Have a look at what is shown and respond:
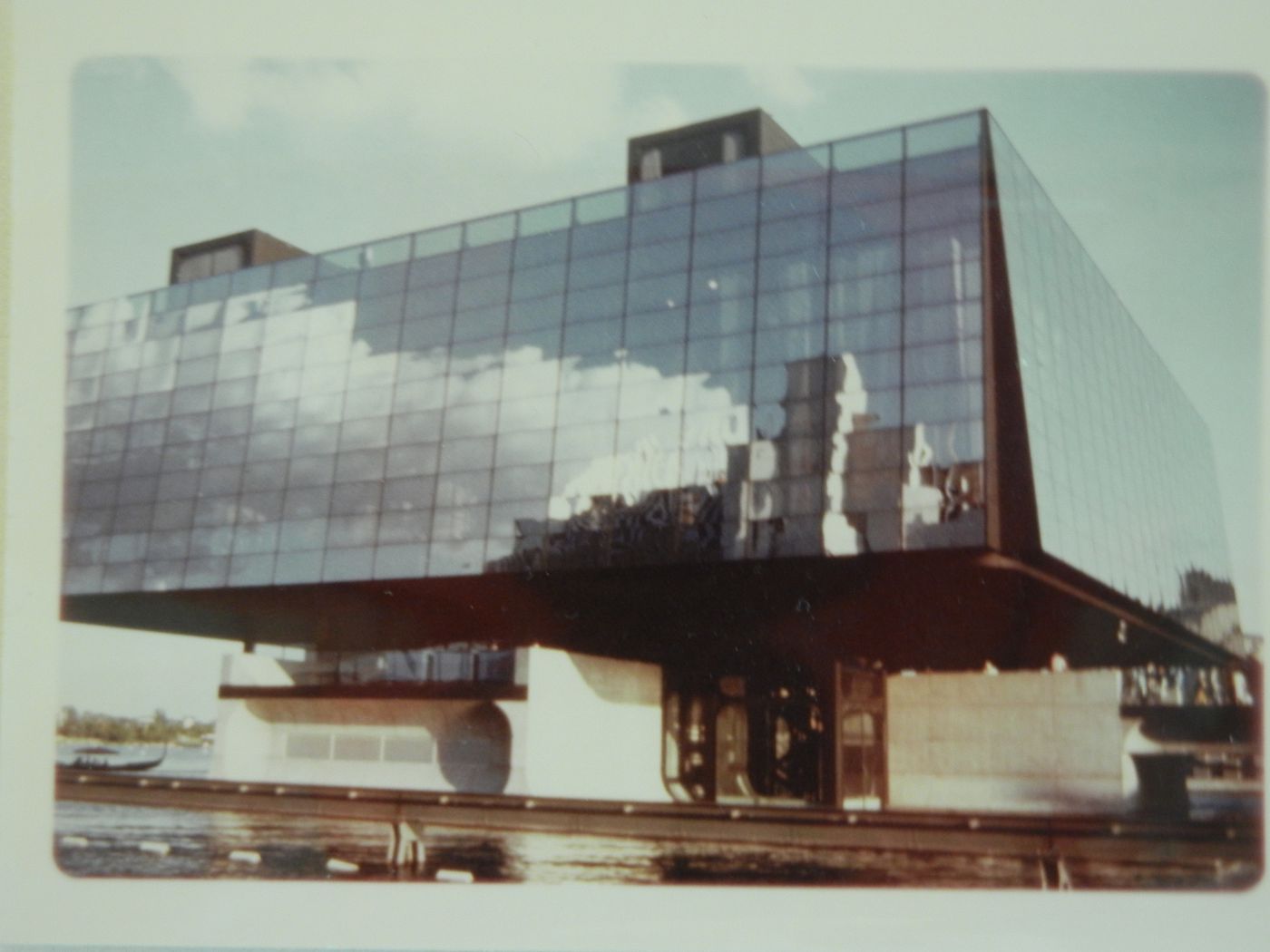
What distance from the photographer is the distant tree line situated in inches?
654

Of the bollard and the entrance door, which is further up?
the entrance door

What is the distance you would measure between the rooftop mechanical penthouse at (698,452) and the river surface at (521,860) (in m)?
6.38

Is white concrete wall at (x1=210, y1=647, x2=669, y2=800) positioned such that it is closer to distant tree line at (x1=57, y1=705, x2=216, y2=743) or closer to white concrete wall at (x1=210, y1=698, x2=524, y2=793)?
white concrete wall at (x1=210, y1=698, x2=524, y2=793)

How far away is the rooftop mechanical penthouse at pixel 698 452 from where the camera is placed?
845 inches

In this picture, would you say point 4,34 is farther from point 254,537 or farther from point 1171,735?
point 1171,735

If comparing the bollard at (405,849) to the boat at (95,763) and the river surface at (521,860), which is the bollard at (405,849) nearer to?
the river surface at (521,860)

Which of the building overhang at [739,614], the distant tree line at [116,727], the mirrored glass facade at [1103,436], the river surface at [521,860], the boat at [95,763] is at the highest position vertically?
the mirrored glass facade at [1103,436]

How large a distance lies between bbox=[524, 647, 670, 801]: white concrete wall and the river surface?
814cm

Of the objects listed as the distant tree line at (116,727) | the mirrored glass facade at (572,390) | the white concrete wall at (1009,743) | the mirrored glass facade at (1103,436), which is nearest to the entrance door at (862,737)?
the white concrete wall at (1009,743)

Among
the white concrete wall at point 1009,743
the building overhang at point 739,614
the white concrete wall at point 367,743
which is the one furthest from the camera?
the white concrete wall at point 367,743

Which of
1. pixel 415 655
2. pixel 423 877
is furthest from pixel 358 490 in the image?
pixel 423 877

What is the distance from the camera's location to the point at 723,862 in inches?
653

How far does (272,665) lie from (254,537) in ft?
18.2

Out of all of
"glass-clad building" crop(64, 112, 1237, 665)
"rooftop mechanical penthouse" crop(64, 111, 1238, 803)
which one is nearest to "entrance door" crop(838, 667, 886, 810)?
"rooftop mechanical penthouse" crop(64, 111, 1238, 803)
